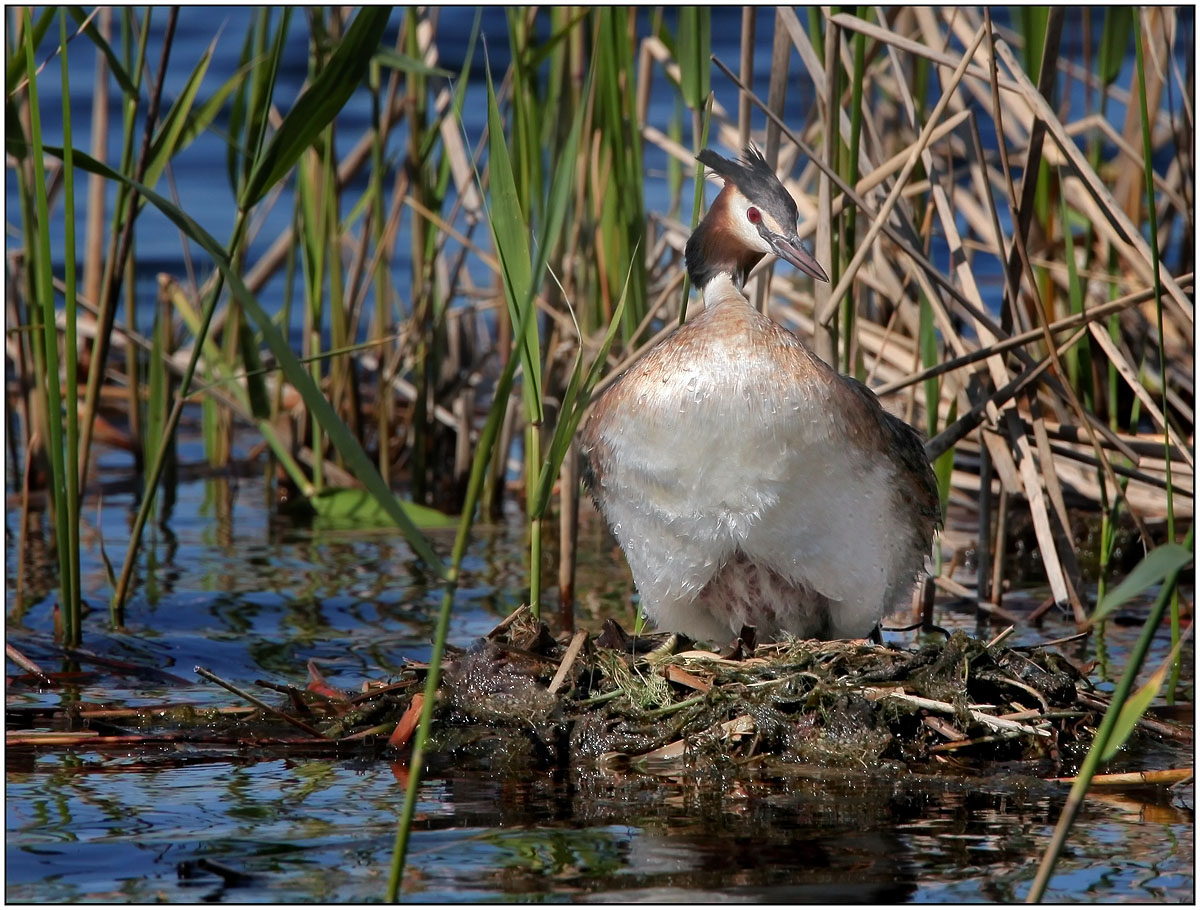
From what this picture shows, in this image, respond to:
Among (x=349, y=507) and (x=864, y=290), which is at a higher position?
(x=864, y=290)

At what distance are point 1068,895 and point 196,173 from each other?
12.0 meters

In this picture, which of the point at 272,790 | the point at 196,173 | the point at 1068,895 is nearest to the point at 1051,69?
the point at 1068,895

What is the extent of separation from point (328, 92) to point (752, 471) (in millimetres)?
1502

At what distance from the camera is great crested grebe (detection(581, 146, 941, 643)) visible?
418 centimetres

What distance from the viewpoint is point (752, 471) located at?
165 inches

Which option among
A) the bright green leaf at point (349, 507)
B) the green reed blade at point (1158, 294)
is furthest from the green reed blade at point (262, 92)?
the green reed blade at point (1158, 294)

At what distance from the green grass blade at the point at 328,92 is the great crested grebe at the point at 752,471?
1.20m

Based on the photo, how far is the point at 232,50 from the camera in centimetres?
1505

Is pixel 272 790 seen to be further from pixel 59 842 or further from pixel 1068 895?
pixel 1068 895

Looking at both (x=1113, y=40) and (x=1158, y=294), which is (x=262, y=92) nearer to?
(x=1158, y=294)

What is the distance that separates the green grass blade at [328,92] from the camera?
128 inches

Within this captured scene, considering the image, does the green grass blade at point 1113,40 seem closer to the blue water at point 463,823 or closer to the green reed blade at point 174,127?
the blue water at point 463,823

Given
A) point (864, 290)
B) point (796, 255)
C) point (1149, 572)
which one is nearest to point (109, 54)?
point (796, 255)

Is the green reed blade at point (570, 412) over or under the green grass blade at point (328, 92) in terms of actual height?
under
